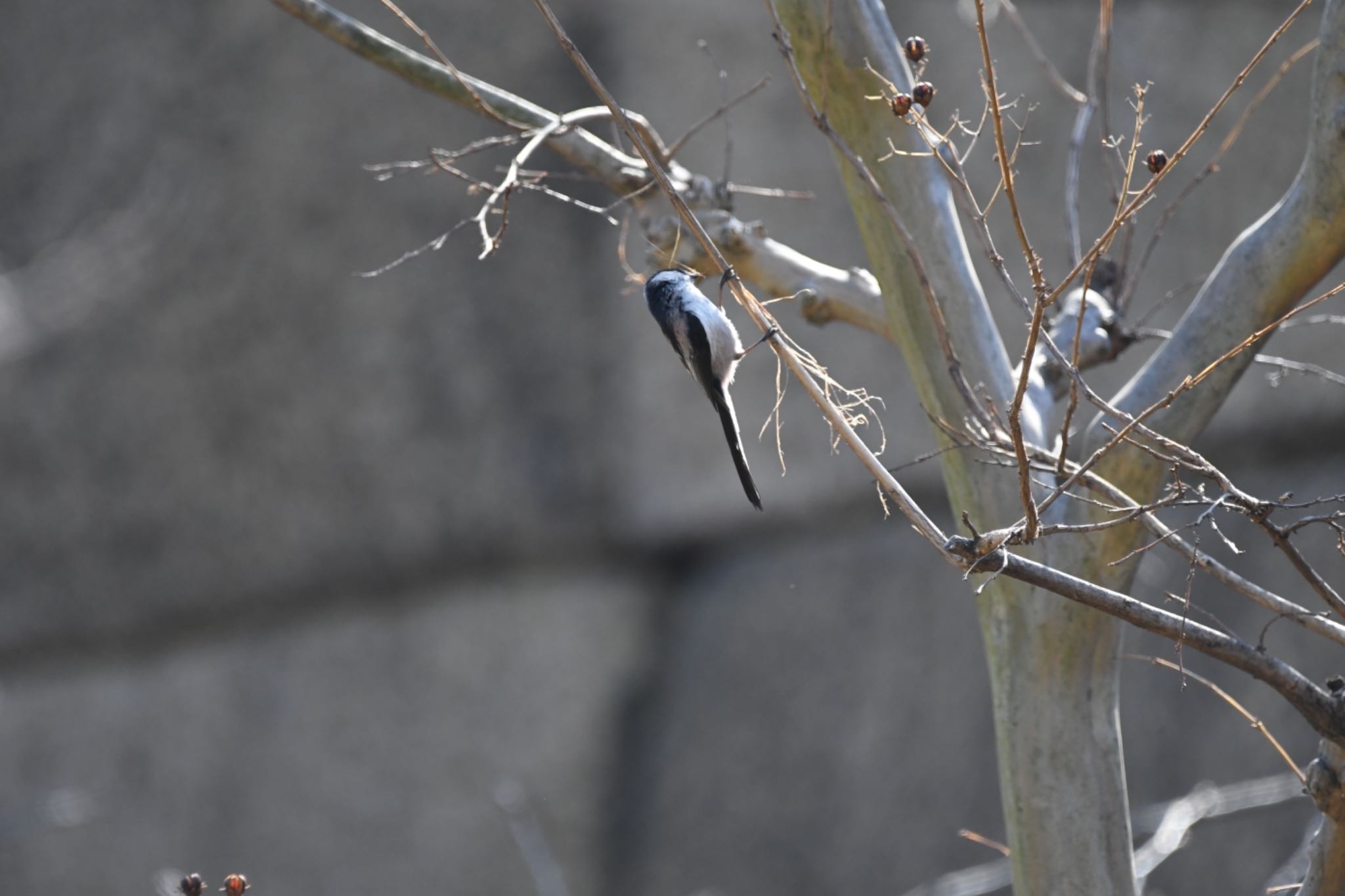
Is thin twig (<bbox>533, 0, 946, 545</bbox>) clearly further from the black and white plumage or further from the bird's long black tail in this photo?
the black and white plumage

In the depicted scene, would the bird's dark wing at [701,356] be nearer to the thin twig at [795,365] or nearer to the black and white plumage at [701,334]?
the black and white plumage at [701,334]

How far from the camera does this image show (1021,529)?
2150mm

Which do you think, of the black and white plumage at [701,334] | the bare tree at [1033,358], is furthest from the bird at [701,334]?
the bare tree at [1033,358]

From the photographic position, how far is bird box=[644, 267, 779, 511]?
3.88 meters

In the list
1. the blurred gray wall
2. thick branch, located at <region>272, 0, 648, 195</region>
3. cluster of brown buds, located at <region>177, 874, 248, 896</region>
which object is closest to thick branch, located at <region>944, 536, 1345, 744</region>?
cluster of brown buds, located at <region>177, 874, 248, 896</region>

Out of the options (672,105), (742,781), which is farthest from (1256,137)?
(742,781)

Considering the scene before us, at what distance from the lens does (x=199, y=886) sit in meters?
2.20

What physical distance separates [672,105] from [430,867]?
5109 mm

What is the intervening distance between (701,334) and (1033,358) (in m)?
1.09

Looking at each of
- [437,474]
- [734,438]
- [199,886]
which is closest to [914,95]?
[734,438]

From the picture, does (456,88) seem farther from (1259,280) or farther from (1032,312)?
(1259,280)

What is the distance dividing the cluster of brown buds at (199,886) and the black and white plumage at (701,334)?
186cm

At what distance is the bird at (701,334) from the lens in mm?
3883

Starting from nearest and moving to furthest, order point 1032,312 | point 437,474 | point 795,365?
point 1032,312 → point 795,365 → point 437,474
